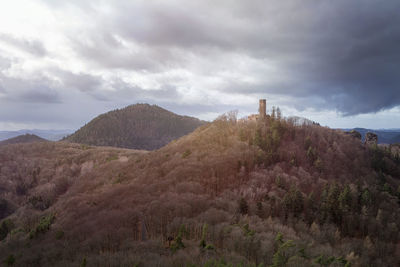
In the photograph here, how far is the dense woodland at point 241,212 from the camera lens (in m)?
23.6

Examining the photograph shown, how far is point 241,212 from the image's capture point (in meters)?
37.3

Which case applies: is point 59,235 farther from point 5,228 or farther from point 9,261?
point 5,228

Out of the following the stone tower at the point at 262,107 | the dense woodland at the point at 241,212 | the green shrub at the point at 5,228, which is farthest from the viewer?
the stone tower at the point at 262,107

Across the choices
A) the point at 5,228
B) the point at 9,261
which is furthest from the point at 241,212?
the point at 5,228

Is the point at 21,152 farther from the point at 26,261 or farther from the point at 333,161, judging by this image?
the point at 333,161

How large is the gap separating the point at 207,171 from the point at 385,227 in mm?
33722

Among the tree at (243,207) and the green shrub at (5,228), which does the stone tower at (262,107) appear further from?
the green shrub at (5,228)

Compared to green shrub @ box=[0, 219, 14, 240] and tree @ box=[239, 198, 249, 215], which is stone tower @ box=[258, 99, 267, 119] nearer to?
tree @ box=[239, 198, 249, 215]

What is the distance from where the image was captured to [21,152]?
6255 inches

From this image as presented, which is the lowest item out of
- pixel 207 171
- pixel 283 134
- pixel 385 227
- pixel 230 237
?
pixel 385 227

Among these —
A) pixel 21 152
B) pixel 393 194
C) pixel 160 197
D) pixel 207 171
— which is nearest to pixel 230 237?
pixel 160 197

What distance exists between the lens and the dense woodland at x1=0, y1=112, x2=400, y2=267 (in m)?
23.6

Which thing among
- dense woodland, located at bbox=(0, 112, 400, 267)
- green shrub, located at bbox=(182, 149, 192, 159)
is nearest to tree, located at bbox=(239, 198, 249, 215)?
dense woodland, located at bbox=(0, 112, 400, 267)

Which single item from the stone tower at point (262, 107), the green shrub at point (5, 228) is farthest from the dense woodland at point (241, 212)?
the stone tower at point (262, 107)
